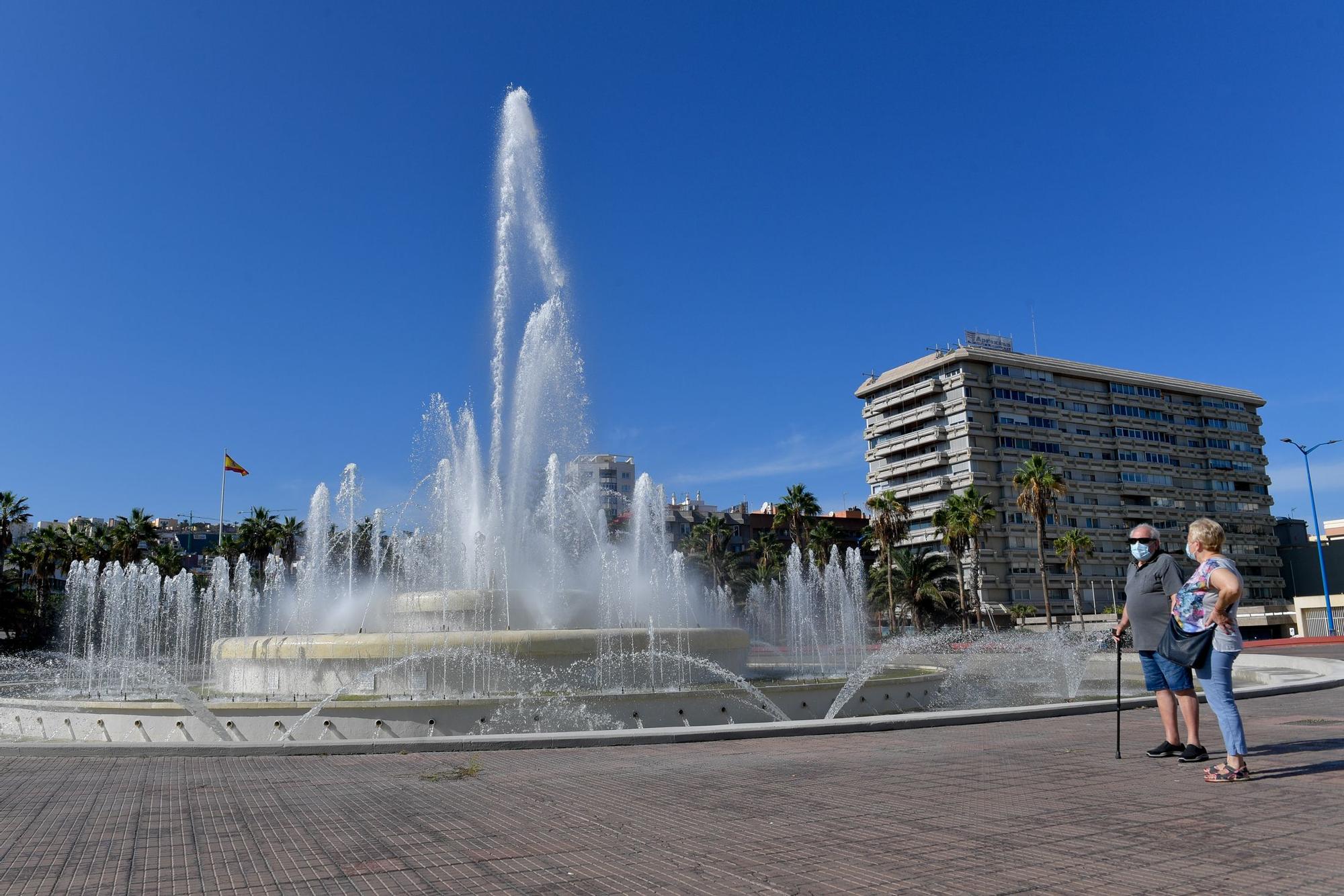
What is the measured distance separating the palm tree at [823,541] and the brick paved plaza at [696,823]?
58.7 metres

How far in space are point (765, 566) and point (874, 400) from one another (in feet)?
74.4

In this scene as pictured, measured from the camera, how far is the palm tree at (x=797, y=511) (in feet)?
210

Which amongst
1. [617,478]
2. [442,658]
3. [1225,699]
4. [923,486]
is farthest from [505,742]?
[617,478]

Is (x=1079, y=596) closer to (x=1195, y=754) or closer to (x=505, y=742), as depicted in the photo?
(x=1195, y=754)

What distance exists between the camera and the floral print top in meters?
6.47

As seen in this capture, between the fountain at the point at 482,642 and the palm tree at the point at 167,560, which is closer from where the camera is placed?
the fountain at the point at 482,642

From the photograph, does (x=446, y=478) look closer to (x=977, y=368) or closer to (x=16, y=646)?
(x=16, y=646)

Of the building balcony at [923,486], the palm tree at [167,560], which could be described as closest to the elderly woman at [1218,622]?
the palm tree at [167,560]

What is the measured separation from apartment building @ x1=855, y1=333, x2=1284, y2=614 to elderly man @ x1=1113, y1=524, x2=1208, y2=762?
217ft

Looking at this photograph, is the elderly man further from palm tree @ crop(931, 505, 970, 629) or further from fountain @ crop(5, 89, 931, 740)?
palm tree @ crop(931, 505, 970, 629)

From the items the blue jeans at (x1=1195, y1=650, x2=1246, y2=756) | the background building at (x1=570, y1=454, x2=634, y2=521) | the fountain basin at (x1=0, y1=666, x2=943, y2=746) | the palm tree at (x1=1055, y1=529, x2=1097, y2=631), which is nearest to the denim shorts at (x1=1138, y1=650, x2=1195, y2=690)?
the blue jeans at (x1=1195, y1=650, x2=1246, y2=756)

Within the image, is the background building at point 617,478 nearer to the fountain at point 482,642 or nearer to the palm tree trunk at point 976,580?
the palm tree trunk at point 976,580

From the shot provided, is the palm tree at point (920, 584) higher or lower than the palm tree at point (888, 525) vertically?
lower

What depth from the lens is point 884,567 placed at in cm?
6588
